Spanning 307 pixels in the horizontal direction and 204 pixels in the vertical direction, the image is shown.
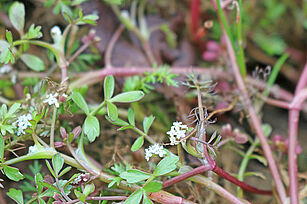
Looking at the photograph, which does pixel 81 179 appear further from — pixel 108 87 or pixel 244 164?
pixel 244 164

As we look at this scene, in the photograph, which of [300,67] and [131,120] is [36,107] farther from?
[300,67]

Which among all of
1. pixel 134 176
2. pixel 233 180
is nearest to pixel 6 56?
pixel 134 176

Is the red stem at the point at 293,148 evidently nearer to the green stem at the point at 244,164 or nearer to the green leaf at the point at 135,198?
the green stem at the point at 244,164

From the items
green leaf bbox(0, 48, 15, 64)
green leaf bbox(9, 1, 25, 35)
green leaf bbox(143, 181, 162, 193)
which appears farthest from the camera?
green leaf bbox(9, 1, 25, 35)

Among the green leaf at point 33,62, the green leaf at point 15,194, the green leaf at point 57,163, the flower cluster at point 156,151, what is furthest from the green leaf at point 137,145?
the green leaf at point 33,62

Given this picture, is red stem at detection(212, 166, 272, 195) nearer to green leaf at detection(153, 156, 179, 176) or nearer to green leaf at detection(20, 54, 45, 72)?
green leaf at detection(153, 156, 179, 176)

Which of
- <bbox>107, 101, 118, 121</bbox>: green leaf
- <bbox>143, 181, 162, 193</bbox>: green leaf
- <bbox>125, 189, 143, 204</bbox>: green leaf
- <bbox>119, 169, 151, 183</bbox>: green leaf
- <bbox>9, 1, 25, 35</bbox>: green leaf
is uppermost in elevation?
<bbox>9, 1, 25, 35</bbox>: green leaf

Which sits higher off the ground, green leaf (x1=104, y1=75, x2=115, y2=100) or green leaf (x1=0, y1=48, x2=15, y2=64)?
green leaf (x1=0, y1=48, x2=15, y2=64)

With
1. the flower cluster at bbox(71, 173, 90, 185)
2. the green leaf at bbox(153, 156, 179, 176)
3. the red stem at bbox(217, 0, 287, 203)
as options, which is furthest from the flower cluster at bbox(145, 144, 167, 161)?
the red stem at bbox(217, 0, 287, 203)

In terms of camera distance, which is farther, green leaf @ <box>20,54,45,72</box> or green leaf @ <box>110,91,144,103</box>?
green leaf @ <box>20,54,45,72</box>
